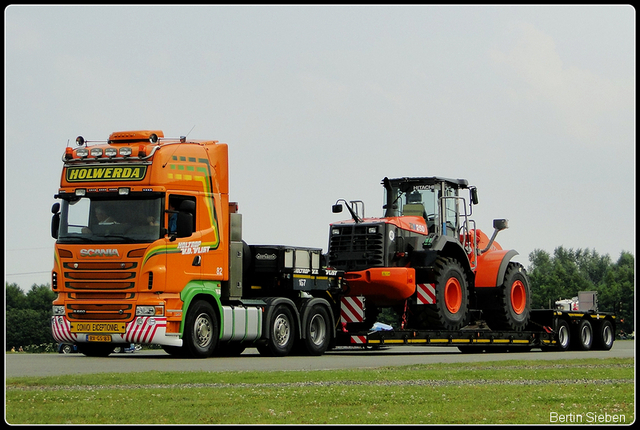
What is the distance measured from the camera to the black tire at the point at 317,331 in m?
23.4

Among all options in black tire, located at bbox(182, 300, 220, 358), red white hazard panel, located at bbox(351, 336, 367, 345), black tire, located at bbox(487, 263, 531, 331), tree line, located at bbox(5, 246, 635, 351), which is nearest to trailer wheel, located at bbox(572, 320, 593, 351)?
black tire, located at bbox(487, 263, 531, 331)

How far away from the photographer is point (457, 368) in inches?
689

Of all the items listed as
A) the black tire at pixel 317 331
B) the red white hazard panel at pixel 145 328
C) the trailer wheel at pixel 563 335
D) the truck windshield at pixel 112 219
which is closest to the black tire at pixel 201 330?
the red white hazard panel at pixel 145 328

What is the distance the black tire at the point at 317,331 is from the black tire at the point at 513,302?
5.23 metres

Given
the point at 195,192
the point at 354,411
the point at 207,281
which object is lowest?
the point at 354,411

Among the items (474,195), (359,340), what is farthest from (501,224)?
(359,340)

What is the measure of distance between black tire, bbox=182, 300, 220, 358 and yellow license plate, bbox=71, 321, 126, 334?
1.34 metres

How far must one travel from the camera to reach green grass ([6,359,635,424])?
10.3 m

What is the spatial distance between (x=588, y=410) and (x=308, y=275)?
13.3m

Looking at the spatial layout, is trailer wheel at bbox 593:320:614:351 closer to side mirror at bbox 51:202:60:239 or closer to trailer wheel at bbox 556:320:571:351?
trailer wheel at bbox 556:320:571:351

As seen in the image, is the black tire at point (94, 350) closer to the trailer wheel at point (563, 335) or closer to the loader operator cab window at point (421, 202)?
the loader operator cab window at point (421, 202)

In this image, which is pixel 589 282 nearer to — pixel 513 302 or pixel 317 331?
pixel 513 302

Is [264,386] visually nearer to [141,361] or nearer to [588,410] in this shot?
[588,410]

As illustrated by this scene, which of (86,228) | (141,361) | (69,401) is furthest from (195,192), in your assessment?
(69,401)
